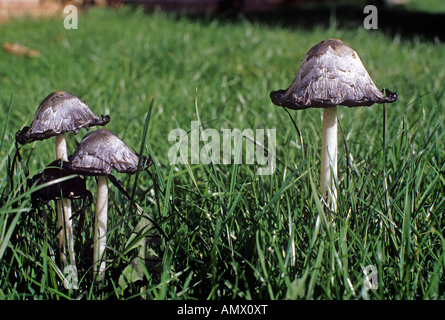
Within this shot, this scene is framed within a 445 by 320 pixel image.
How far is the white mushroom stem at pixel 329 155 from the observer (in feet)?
4.97

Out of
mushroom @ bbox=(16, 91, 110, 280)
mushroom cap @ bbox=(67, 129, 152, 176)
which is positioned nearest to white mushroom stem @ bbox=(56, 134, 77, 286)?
mushroom @ bbox=(16, 91, 110, 280)

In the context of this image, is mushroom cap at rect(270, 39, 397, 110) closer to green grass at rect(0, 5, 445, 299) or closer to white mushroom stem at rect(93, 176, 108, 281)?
green grass at rect(0, 5, 445, 299)

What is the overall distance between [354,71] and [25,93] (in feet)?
10.2

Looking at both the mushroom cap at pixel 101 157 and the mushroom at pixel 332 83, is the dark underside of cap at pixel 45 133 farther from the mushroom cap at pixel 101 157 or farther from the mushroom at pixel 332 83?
the mushroom at pixel 332 83

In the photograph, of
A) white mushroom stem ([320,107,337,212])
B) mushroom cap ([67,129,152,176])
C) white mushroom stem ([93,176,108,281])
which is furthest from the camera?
white mushroom stem ([320,107,337,212])

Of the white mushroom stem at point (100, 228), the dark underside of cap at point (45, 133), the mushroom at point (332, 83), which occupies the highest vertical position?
the mushroom at point (332, 83)

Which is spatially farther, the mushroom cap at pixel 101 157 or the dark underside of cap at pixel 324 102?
the dark underside of cap at pixel 324 102

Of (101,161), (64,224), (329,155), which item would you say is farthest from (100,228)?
(329,155)

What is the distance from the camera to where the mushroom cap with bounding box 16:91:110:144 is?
4.50 feet

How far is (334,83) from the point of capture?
1414 mm

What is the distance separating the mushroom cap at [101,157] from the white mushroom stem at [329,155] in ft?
1.96

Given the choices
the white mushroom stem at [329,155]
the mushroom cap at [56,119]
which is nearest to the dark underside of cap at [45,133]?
the mushroom cap at [56,119]

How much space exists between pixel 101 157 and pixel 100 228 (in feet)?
0.84

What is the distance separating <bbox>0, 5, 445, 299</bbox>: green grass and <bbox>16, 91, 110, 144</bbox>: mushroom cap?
14 cm
